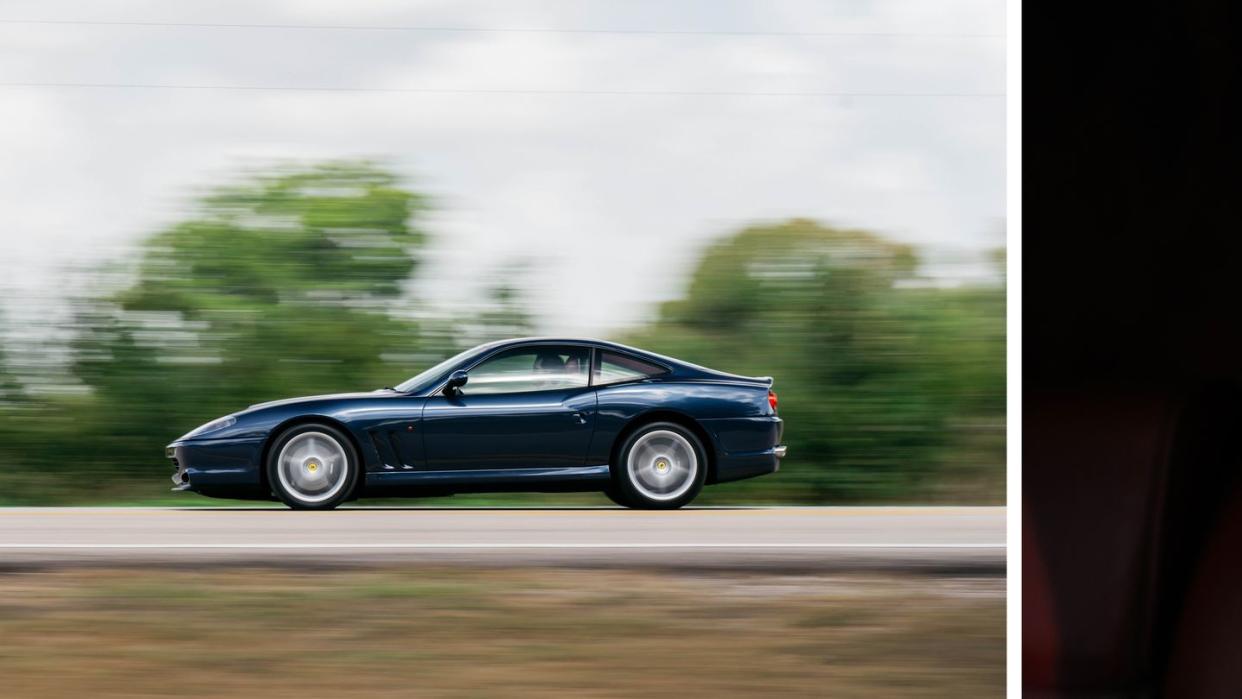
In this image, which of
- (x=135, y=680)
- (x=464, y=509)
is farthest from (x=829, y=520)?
Result: (x=135, y=680)

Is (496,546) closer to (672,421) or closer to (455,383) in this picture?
(455,383)

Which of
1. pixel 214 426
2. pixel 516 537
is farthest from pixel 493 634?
pixel 214 426

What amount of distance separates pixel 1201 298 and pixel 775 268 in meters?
4.32

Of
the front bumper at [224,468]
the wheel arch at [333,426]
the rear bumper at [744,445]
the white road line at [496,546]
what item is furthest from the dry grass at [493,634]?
the rear bumper at [744,445]

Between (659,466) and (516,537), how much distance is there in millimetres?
715

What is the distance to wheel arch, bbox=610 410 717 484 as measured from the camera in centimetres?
533

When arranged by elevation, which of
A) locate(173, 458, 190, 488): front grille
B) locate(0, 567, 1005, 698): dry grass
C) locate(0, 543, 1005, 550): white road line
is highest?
locate(173, 458, 190, 488): front grille

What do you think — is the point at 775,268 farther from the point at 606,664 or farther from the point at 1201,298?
the point at 1201,298

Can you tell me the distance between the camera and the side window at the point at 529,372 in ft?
17.3

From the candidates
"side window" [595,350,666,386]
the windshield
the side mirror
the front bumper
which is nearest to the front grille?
the front bumper

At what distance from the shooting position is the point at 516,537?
501 centimetres

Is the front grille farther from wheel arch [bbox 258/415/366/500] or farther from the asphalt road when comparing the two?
wheel arch [bbox 258/415/366/500]

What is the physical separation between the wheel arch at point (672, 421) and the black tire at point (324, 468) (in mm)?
1081

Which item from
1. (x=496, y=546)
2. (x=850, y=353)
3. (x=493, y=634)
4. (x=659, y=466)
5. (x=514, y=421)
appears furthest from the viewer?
(x=850, y=353)
